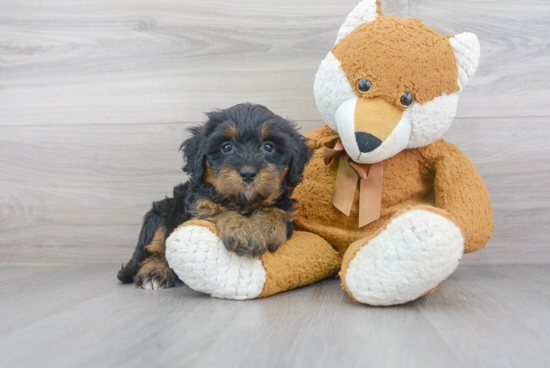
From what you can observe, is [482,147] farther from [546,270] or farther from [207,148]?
[207,148]

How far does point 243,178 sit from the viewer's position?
1425mm

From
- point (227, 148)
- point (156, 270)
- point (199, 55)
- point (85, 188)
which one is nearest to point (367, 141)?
point (227, 148)

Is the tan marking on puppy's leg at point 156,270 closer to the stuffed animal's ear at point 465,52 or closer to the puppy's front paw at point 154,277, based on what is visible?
the puppy's front paw at point 154,277

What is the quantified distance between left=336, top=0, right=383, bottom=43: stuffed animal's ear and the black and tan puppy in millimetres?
431

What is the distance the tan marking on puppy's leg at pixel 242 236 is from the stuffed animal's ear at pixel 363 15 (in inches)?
31.8

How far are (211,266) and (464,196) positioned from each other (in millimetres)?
918

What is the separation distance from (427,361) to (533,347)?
0.30 m

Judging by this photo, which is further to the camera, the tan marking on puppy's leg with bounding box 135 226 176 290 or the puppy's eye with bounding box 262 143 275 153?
the tan marking on puppy's leg with bounding box 135 226 176 290

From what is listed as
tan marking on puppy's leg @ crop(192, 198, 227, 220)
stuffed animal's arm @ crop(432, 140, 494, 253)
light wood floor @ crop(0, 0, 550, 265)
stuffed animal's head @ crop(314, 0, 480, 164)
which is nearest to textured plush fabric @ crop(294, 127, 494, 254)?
stuffed animal's arm @ crop(432, 140, 494, 253)

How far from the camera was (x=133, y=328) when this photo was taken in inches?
47.3

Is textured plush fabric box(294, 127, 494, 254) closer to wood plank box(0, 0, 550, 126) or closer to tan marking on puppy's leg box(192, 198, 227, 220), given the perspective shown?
tan marking on puppy's leg box(192, 198, 227, 220)

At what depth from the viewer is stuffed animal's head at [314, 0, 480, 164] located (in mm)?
1464

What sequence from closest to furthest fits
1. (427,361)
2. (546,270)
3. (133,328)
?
1. (427,361)
2. (133,328)
3. (546,270)

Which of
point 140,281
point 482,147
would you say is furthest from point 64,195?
point 482,147
